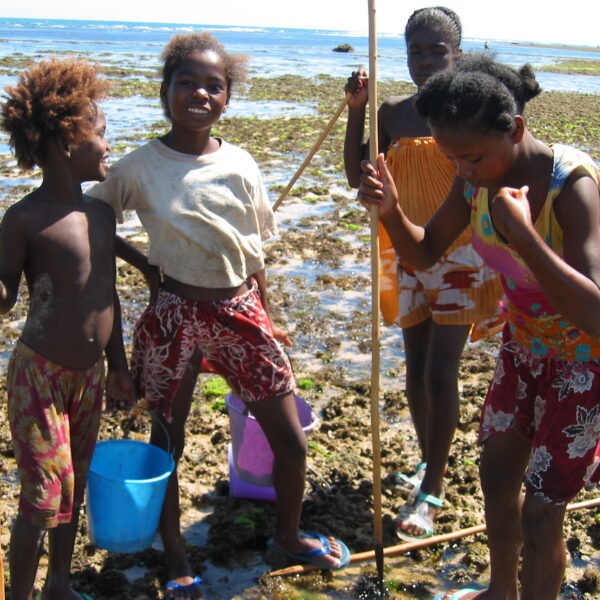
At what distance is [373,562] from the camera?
3502 millimetres

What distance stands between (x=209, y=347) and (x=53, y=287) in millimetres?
687

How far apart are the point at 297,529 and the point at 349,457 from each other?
37.6 inches

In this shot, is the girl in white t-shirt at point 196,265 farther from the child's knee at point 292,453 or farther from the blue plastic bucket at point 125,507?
the blue plastic bucket at point 125,507

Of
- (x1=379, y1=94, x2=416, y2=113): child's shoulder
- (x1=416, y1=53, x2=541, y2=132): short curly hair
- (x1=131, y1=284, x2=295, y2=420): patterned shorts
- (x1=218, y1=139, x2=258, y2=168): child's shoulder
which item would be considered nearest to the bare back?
(x1=131, y1=284, x2=295, y2=420): patterned shorts

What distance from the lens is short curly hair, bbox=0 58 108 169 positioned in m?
2.70

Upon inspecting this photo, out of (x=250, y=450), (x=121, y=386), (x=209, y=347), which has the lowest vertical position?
(x=250, y=450)

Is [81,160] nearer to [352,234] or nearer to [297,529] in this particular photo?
[297,529]

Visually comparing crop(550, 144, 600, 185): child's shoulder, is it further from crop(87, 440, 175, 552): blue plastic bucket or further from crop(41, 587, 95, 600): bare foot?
crop(41, 587, 95, 600): bare foot

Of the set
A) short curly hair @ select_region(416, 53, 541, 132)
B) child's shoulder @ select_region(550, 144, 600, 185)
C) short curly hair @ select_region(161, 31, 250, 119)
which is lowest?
child's shoulder @ select_region(550, 144, 600, 185)

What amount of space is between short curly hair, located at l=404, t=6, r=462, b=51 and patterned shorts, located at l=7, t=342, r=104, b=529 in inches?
86.8

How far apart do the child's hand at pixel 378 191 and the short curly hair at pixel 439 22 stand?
95 cm

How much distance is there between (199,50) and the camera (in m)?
3.11

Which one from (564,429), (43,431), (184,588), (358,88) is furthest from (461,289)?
(43,431)

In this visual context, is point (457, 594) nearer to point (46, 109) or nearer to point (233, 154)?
point (233, 154)
